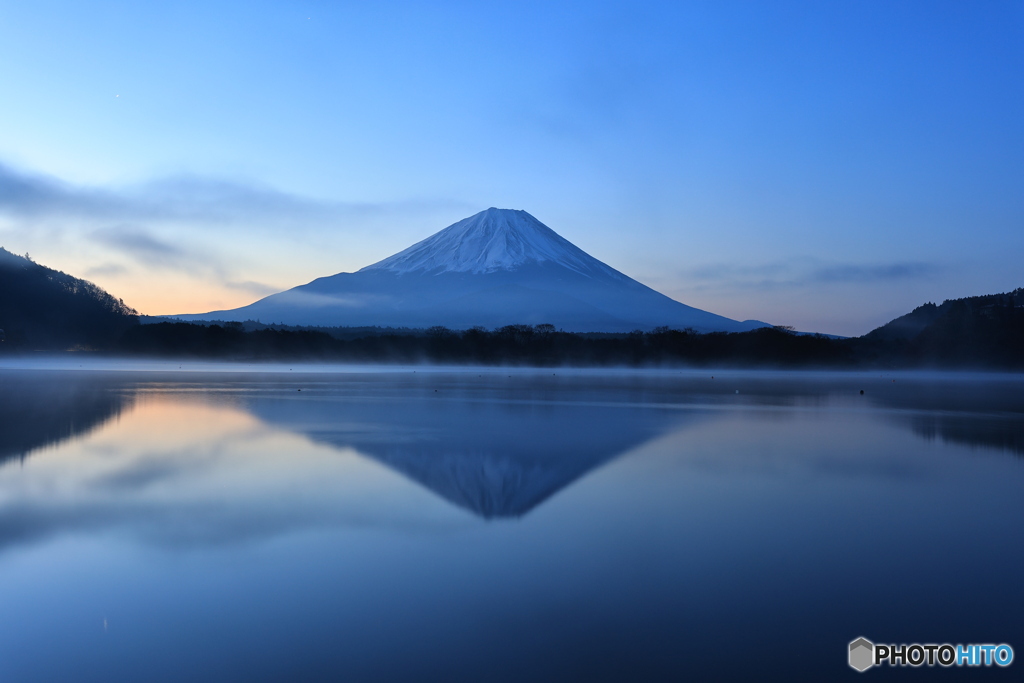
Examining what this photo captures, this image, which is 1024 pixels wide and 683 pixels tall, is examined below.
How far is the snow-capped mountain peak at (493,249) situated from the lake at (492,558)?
127985 mm

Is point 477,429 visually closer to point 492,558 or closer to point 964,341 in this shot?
point 492,558

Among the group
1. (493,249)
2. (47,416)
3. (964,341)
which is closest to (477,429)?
(47,416)

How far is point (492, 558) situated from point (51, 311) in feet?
→ 353

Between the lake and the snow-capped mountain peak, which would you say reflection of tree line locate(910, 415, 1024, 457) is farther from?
the snow-capped mountain peak

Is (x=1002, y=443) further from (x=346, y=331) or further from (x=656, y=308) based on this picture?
(x=656, y=308)

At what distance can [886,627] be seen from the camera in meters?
4.37

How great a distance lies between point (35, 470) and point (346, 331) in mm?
117336

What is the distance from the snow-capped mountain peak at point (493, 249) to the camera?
14338 centimetres

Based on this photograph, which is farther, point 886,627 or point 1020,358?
point 1020,358

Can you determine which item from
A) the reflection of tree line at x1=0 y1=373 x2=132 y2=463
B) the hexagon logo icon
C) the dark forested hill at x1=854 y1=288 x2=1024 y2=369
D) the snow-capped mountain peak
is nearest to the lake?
the hexagon logo icon

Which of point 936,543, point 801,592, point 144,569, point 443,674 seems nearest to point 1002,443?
point 936,543

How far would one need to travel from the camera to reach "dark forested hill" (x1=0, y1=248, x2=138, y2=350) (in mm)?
88812

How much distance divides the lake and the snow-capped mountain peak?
12798cm

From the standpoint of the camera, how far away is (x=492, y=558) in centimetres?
575
